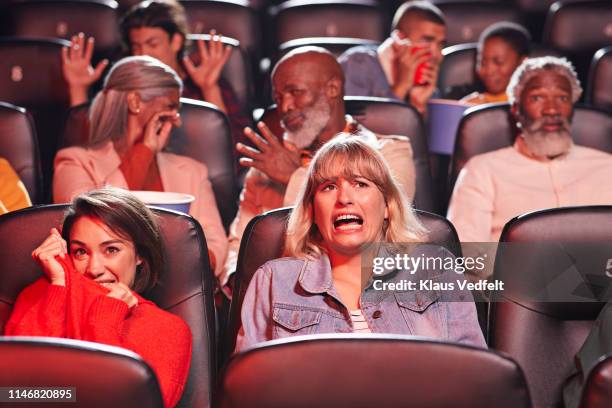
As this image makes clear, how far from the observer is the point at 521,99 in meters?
3.45

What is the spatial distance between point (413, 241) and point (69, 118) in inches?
59.4

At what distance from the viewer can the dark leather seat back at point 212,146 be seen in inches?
133

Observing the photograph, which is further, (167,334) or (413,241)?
(413,241)

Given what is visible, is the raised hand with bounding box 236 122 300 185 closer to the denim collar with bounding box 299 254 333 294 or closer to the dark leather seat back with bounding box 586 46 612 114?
the denim collar with bounding box 299 254 333 294

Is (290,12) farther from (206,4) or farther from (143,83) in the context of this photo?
(143,83)

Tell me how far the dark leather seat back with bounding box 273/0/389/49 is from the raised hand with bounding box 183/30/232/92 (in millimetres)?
889

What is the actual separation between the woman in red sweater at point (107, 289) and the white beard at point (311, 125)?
101 cm

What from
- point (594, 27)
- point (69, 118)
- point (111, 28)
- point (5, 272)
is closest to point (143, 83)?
point (69, 118)

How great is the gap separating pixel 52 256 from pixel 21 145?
3.53ft

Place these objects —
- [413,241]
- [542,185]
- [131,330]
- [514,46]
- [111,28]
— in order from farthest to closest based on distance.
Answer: [111,28] < [514,46] < [542,185] < [413,241] < [131,330]

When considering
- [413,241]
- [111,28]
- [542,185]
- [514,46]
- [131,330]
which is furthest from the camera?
[111,28]

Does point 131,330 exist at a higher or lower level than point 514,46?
lower

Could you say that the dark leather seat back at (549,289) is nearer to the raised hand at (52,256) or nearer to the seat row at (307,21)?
the raised hand at (52,256)

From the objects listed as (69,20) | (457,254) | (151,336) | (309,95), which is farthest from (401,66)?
(151,336)
